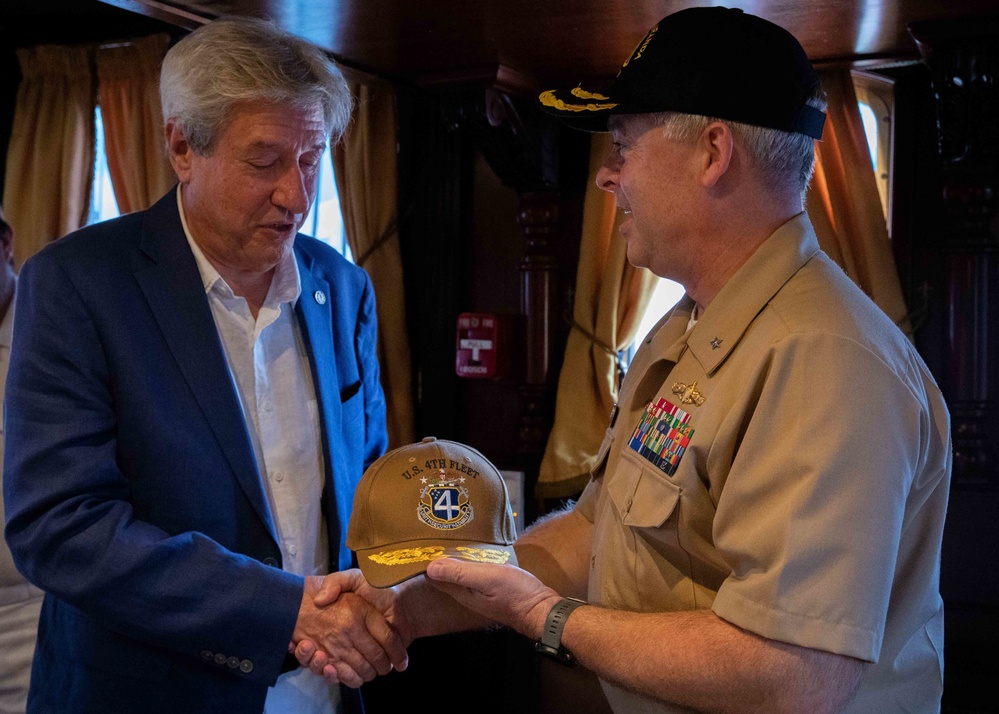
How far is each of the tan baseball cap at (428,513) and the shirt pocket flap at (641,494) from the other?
0.25m

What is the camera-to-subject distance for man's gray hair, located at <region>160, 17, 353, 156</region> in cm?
177

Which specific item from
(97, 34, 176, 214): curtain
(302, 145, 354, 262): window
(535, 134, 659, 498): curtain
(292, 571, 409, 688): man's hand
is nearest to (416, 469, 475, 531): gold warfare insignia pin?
(292, 571, 409, 688): man's hand

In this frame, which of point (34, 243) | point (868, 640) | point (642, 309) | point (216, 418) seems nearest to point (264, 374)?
point (216, 418)

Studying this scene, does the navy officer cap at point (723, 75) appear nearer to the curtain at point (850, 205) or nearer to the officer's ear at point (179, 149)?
the officer's ear at point (179, 149)

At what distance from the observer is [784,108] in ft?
4.95

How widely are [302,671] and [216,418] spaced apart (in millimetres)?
574

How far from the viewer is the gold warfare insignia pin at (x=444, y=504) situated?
1713 mm

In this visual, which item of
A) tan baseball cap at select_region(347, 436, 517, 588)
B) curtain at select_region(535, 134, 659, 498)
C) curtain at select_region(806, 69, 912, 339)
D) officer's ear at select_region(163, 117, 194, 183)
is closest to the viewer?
tan baseball cap at select_region(347, 436, 517, 588)

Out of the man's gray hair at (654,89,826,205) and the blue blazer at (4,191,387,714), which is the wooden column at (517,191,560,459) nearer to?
the blue blazer at (4,191,387,714)

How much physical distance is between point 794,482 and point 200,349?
3.51 feet

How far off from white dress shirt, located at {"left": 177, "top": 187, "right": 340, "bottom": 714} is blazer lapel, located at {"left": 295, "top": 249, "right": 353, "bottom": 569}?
3 cm

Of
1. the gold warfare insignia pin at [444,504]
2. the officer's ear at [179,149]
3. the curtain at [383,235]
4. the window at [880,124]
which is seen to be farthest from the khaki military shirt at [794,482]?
the curtain at [383,235]

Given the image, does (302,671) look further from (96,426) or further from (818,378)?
(818,378)

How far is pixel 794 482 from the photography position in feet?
4.25
